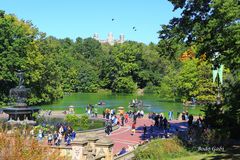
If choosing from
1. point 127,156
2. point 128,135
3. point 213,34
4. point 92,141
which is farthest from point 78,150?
point 128,135

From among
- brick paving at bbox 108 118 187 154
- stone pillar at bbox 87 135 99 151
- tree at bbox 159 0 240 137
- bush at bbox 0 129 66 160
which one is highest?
tree at bbox 159 0 240 137

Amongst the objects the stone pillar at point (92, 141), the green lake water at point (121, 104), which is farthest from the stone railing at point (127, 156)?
the green lake water at point (121, 104)

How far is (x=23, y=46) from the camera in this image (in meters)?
65.3

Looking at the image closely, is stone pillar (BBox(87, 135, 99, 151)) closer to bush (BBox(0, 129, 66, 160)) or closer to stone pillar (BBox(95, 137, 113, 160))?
stone pillar (BBox(95, 137, 113, 160))

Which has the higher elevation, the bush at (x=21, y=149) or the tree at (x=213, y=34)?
the tree at (x=213, y=34)

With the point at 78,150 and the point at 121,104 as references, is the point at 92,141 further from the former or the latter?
the point at 121,104

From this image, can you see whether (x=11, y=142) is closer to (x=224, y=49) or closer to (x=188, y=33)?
(x=224, y=49)

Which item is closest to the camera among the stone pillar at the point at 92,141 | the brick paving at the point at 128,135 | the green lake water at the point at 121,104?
the stone pillar at the point at 92,141

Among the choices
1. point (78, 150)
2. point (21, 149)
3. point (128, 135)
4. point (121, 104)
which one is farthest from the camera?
point (121, 104)

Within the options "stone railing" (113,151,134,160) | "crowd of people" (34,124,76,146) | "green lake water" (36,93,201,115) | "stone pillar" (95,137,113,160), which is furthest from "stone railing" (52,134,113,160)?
"green lake water" (36,93,201,115)

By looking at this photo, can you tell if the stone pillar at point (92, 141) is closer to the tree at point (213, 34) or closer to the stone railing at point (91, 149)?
the stone railing at point (91, 149)

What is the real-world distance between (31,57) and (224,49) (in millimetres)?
49863

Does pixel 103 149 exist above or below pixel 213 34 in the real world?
below

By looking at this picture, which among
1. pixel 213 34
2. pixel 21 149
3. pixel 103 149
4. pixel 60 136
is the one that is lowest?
pixel 60 136
